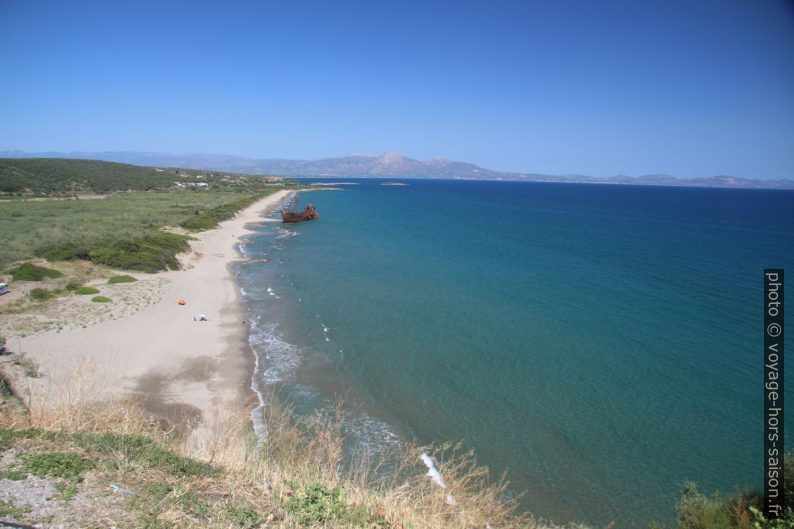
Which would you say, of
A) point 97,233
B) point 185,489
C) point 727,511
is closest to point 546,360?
point 727,511

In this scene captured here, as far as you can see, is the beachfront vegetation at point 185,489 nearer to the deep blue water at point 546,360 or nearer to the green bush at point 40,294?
the deep blue water at point 546,360

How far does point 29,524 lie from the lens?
4.10 meters

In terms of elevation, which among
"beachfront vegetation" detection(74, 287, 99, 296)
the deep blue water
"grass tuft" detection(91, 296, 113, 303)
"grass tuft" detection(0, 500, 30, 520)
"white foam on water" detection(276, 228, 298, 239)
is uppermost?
"white foam on water" detection(276, 228, 298, 239)

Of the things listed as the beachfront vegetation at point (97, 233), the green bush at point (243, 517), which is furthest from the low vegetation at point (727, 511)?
the beachfront vegetation at point (97, 233)

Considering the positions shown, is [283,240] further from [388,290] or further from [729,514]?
[729,514]

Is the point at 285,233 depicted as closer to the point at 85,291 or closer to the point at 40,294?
the point at 85,291

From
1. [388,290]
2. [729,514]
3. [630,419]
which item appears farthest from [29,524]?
[388,290]

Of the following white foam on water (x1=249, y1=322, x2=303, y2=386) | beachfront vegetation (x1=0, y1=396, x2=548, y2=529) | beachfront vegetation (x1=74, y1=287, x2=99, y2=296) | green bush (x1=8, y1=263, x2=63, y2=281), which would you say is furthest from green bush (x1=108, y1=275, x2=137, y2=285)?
beachfront vegetation (x1=0, y1=396, x2=548, y2=529)

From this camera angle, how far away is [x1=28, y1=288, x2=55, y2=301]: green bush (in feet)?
68.7

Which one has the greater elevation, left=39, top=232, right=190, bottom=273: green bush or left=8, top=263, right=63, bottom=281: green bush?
left=39, top=232, right=190, bottom=273: green bush

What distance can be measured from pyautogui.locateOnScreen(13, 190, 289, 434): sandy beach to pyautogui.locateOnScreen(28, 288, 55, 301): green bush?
3.63m

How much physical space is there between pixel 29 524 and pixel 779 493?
34.1 feet

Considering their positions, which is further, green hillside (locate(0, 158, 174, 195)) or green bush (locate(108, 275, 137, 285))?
green hillside (locate(0, 158, 174, 195))

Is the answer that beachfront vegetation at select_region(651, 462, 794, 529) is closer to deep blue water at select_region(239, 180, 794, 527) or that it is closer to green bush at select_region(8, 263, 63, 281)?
deep blue water at select_region(239, 180, 794, 527)
